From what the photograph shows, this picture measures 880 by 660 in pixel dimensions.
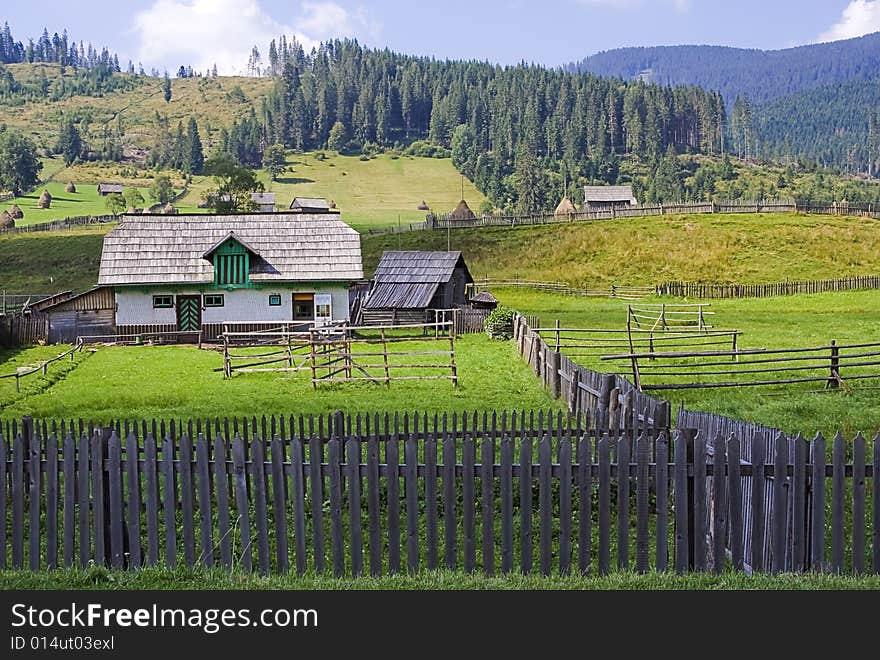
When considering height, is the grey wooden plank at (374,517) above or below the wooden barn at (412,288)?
below

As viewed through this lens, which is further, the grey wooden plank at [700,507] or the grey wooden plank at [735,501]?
the grey wooden plank at [700,507]

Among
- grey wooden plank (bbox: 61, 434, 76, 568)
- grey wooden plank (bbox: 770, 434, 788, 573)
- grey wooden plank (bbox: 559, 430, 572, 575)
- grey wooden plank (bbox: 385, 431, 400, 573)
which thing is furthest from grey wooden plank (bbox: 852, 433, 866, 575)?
grey wooden plank (bbox: 61, 434, 76, 568)

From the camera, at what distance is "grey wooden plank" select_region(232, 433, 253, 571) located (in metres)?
8.82

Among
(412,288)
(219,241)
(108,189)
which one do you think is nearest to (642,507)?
(219,241)

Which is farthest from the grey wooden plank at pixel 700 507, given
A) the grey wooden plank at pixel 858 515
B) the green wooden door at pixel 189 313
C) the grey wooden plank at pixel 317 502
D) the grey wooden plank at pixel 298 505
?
the green wooden door at pixel 189 313

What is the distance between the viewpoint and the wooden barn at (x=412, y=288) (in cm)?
4591

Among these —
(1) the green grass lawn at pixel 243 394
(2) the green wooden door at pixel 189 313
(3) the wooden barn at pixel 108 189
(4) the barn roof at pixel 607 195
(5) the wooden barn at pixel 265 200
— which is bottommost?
(1) the green grass lawn at pixel 243 394

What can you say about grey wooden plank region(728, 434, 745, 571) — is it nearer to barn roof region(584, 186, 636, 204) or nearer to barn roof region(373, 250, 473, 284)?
barn roof region(373, 250, 473, 284)

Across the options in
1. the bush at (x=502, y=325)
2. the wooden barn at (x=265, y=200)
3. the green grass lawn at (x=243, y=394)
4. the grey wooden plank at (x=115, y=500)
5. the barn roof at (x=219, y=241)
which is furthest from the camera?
the wooden barn at (x=265, y=200)

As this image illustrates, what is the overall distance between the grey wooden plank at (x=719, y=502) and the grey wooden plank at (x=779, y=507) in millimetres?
408

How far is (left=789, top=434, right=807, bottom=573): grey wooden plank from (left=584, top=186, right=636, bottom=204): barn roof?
127567 mm

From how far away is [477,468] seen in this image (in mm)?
8812

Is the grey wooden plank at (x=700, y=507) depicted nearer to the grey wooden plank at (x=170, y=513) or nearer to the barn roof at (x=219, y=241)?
the grey wooden plank at (x=170, y=513)

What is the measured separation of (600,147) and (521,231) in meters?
105
